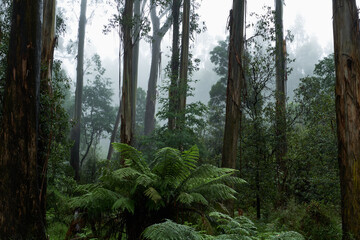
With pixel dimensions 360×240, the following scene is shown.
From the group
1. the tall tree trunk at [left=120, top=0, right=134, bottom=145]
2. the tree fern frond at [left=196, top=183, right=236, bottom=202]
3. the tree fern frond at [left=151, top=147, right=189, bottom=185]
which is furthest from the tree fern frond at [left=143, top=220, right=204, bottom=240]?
the tall tree trunk at [left=120, top=0, right=134, bottom=145]

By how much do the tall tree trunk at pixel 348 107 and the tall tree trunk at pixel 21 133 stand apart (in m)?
4.48

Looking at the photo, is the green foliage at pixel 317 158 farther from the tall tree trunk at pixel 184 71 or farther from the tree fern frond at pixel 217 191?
the tree fern frond at pixel 217 191

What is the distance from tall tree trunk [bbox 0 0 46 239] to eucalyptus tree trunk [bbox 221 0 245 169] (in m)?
3.95

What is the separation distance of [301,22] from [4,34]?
8118 centimetres

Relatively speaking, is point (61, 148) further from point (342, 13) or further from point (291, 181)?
point (291, 181)

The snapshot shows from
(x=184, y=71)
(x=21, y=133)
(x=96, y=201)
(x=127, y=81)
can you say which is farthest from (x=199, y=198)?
(x=184, y=71)

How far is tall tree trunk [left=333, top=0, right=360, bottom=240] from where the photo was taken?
446cm

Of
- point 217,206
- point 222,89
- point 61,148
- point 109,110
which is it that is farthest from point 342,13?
point 109,110

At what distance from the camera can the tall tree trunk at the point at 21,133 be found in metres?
4.28

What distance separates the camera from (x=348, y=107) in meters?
4.69

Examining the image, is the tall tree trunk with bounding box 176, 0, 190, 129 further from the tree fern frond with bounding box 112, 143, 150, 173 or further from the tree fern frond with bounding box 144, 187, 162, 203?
the tree fern frond with bounding box 144, 187, 162, 203

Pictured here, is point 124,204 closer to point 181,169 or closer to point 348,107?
point 181,169

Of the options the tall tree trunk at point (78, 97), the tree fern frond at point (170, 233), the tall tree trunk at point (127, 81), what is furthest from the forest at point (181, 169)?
the tall tree trunk at point (78, 97)

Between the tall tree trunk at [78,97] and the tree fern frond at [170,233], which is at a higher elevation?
the tall tree trunk at [78,97]
